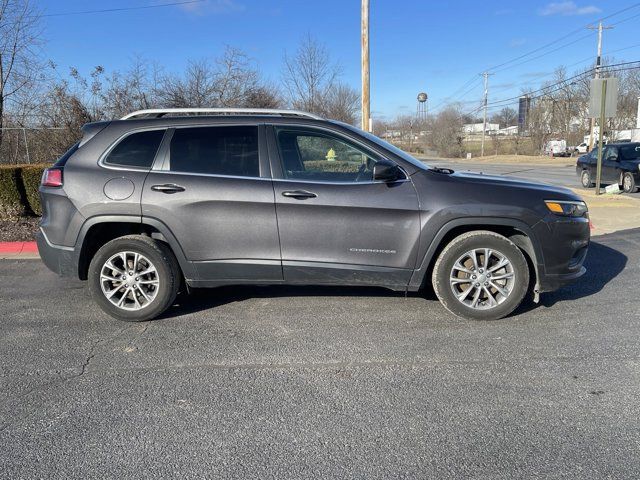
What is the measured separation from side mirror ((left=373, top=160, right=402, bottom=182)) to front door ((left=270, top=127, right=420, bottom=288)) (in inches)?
2.8

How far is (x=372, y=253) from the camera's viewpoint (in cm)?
441

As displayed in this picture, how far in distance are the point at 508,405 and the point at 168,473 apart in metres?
2.04

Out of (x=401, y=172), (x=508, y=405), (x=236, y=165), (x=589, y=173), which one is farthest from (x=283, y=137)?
(x=589, y=173)

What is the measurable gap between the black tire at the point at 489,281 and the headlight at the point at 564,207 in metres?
0.48

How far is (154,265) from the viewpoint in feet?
14.8

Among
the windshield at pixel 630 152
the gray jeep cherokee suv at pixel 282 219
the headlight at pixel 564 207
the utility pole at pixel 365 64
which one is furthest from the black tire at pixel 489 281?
the windshield at pixel 630 152

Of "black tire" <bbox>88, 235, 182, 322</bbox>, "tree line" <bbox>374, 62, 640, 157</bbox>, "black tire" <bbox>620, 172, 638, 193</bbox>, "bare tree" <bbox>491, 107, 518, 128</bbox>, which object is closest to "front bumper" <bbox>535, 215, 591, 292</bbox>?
"black tire" <bbox>88, 235, 182, 322</bbox>

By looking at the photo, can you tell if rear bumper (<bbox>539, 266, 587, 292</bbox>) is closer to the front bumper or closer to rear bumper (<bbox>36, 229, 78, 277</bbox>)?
the front bumper

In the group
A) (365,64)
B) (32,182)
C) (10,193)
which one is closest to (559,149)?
(365,64)

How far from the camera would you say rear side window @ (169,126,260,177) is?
4508 mm

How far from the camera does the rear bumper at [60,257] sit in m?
4.55

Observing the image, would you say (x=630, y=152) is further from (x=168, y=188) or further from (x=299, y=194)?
(x=168, y=188)

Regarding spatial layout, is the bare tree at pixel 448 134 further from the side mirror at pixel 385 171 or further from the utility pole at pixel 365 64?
the side mirror at pixel 385 171

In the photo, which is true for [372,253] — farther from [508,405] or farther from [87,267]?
[87,267]
